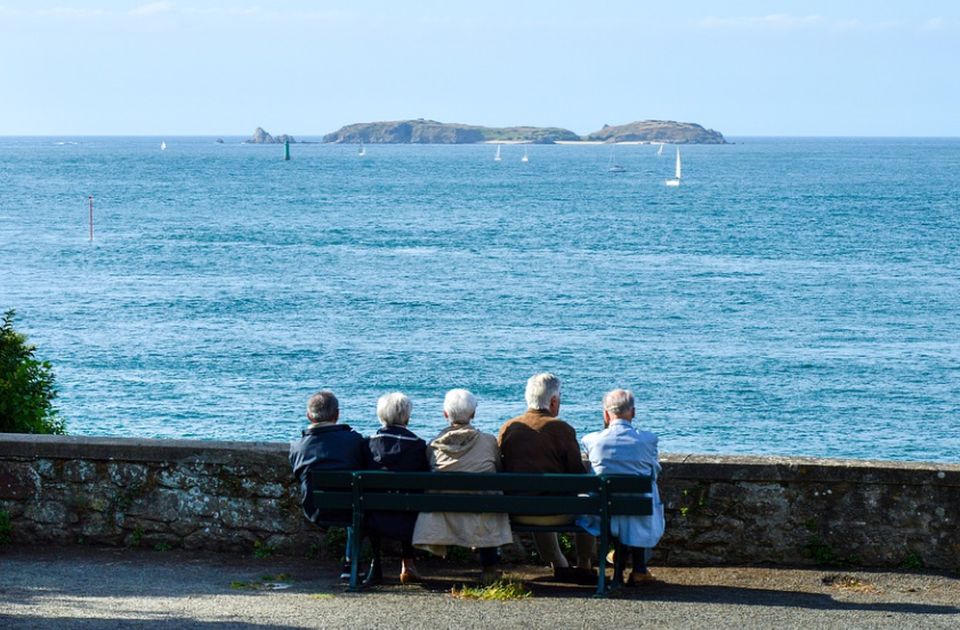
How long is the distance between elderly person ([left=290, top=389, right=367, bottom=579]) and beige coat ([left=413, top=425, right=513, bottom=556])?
0.44 meters

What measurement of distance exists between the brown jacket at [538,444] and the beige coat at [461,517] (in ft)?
0.35

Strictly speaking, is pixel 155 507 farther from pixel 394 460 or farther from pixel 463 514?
pixel 463 514

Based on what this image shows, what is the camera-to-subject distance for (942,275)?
181 ft

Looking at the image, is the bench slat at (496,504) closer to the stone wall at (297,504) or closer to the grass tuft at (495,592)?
the grass tuft at (495,592)

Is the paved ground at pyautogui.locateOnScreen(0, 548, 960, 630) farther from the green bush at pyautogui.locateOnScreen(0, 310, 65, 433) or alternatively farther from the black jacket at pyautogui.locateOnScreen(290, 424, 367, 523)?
the green bush at pyautogui.locateOnScreen(0, 310, 65, 433)

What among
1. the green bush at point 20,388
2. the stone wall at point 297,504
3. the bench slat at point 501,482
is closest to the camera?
the bench slat at point 501,482

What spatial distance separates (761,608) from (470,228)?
229 ft

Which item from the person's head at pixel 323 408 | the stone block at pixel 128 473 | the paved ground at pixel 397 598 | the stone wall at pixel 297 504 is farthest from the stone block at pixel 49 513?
the person's head at pixel 323 408

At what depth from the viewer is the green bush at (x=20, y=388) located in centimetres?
945

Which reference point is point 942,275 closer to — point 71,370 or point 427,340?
point 427,340

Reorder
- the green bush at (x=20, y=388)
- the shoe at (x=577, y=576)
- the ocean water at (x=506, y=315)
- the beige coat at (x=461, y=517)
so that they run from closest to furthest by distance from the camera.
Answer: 1. the beige coat at (x=461, y=517)
2. the shoe at (x=577, y=576)
3. the green bush at (x=20, y=388)
4. the ocean water at (x=506, y=315)

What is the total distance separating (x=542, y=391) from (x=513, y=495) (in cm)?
62

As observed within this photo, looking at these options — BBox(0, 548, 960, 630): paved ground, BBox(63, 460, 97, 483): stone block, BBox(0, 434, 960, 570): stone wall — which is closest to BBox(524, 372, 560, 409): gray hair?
BBox(0, 434, 960, 570): stone wall

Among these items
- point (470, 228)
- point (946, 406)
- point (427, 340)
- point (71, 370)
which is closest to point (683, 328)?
point (427, 340)
